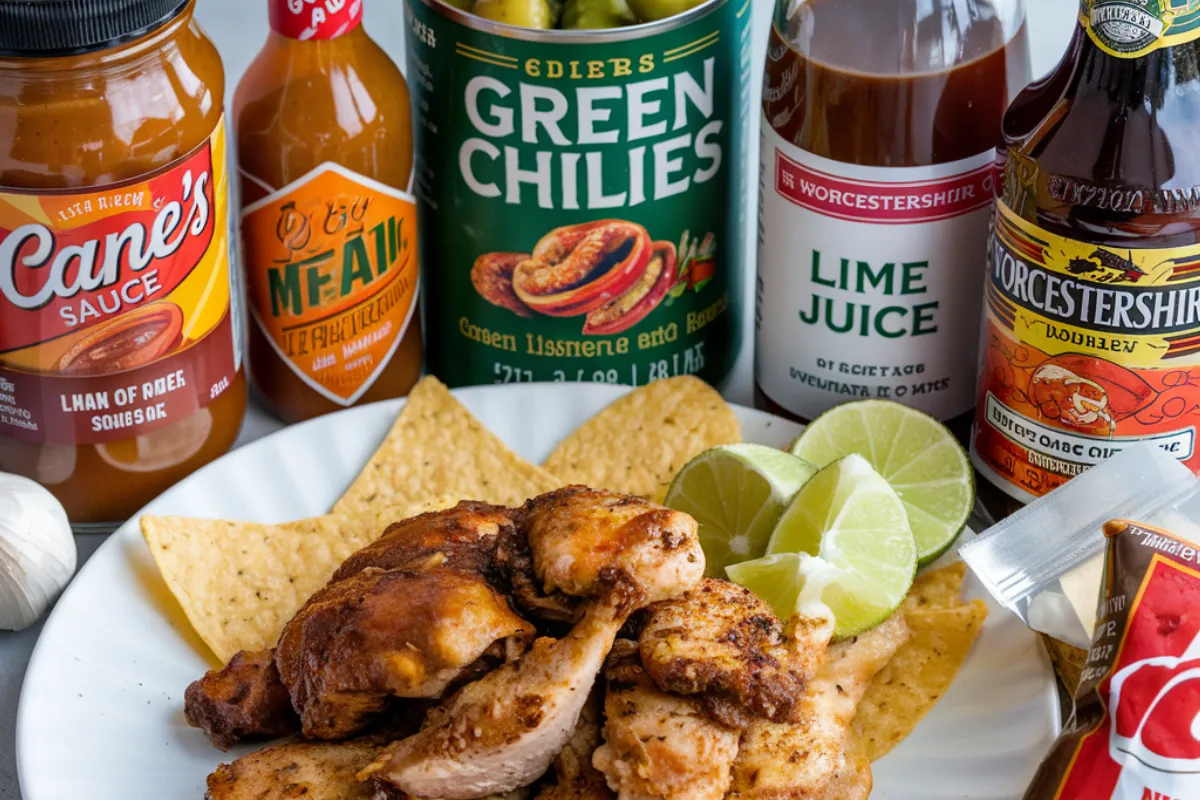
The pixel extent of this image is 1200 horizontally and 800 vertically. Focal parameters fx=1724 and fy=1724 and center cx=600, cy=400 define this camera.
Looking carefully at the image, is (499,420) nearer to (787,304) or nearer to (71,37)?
(787,304)

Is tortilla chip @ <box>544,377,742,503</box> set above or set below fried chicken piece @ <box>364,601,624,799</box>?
below

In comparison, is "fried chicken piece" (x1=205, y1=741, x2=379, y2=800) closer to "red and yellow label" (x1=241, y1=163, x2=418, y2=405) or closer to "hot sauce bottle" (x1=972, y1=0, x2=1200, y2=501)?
"red and yellow label" (x1=241, y1=163, x2=418, y2=405)

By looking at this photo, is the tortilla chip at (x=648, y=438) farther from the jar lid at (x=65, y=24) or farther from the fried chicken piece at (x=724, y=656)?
the jar lid at (x=65, y=24)

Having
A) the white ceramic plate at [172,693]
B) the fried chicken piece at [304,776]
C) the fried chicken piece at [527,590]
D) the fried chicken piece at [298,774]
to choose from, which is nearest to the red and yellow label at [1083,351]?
the white ceramic plate at [172,693]

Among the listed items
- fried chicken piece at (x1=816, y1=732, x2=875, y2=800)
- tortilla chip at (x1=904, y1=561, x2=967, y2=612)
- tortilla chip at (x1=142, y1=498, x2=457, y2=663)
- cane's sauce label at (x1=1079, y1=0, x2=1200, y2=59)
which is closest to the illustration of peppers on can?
tortilla chip at (x1=142, y1=498, x2=457, y2=663)

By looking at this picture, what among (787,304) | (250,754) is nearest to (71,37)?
(250,754)

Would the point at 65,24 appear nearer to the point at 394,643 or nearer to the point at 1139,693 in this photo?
the point at 394,643
